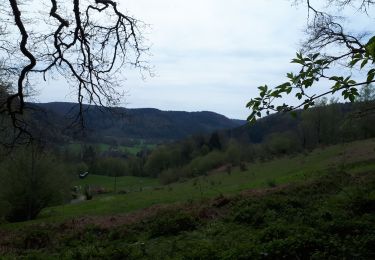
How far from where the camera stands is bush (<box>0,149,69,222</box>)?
31219mm

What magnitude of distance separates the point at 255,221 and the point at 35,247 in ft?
25.9

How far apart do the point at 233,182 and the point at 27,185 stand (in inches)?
735

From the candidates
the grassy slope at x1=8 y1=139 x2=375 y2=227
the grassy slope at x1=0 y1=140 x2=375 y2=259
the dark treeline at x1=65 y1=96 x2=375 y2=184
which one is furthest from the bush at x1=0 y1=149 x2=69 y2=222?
the dark treeline at x1=65 y1=96 x2=375 y2=184

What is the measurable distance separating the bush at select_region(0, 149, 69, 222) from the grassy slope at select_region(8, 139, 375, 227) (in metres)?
1.26

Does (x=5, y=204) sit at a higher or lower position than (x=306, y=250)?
lower

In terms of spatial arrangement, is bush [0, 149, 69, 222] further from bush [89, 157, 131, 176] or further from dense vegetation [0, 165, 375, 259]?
bush [89, 157, 131, 176]

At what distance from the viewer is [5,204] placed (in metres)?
29.8

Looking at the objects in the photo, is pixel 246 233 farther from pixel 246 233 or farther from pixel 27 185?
pixel 27 185

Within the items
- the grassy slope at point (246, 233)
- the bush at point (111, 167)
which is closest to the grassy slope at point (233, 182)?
the grassy slope at point (246, 233)

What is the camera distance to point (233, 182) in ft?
135

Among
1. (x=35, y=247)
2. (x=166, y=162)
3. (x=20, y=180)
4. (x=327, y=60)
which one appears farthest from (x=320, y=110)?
(x=327, y=60)

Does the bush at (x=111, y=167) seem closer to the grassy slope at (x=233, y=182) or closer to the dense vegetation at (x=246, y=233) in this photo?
the grassy slope at (x=233, y=182)

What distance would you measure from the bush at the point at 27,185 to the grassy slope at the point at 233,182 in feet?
4.12

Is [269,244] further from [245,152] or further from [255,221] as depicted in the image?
[245,152]
